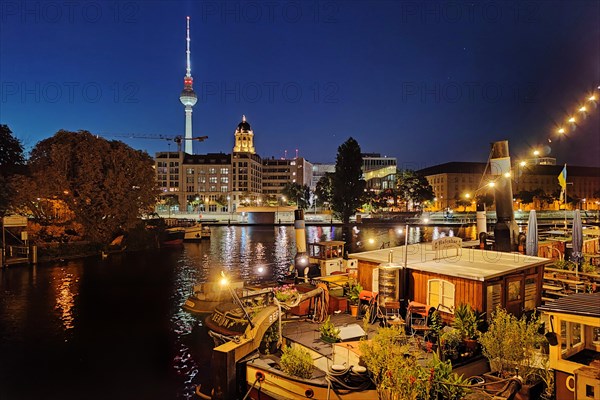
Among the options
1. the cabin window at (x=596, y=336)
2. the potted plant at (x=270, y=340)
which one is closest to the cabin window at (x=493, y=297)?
the cabin window at (x=596, y=336)

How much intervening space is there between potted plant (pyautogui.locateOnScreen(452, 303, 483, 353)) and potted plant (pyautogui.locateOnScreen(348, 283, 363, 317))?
459cm

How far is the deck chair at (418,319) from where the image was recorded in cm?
1477

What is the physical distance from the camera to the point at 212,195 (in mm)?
184125

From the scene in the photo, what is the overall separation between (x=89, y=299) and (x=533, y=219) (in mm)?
32971

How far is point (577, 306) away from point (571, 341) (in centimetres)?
94

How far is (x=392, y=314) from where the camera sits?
637 inches

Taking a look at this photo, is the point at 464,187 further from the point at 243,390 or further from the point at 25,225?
the point at 243,390

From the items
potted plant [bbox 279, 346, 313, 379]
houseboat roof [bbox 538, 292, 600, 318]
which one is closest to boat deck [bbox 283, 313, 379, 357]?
potted plant [bbox 279, 346, 313, 379]

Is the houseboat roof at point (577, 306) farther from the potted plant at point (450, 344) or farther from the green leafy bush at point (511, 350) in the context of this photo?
the potted plant at point (450, 344)

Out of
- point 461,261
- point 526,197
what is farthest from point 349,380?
point 526,197

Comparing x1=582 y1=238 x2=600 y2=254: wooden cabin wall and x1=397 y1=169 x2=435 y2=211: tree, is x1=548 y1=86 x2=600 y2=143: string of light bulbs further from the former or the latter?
x1=397 y1=169 x2=435 y2=211: tree

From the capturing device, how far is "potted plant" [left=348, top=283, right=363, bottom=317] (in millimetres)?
17908

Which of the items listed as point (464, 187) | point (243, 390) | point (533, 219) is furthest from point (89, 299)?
point (464, 187)

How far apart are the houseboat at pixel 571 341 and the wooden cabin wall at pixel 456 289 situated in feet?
13.7
